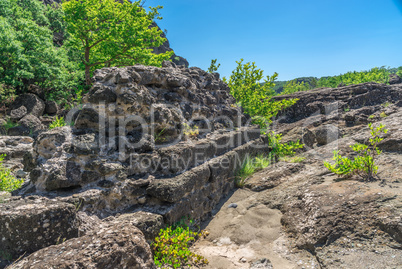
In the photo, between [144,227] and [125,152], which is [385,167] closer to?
[144,227]

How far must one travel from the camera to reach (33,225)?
182 centimetres

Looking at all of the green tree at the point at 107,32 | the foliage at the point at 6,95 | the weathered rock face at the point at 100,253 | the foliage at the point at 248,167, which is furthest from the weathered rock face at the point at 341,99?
the foliage at the point at 6,95

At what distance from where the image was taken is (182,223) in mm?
2975

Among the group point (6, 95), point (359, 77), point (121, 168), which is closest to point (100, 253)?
point (121, 168)

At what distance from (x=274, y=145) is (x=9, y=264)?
20.1ft

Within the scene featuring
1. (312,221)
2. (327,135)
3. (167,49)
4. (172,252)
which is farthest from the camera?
(167,49)

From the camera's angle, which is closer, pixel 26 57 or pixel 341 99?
pixel 26 57

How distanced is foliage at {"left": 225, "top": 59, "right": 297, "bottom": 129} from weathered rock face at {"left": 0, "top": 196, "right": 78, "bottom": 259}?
574 cm

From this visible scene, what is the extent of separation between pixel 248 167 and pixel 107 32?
32.8 ft

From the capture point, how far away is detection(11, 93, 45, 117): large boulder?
28.4ft

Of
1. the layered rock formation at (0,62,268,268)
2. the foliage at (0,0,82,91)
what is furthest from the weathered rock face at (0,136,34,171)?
the foliage at (0,0,82,91)

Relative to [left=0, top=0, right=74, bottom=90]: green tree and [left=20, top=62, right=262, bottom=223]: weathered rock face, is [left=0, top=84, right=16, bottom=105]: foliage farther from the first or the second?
[left=20, top=62, right=262, bottom=223]: weathered rock face

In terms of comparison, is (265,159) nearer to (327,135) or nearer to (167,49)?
(327,135)

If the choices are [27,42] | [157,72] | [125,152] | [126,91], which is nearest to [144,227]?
[125,152]
